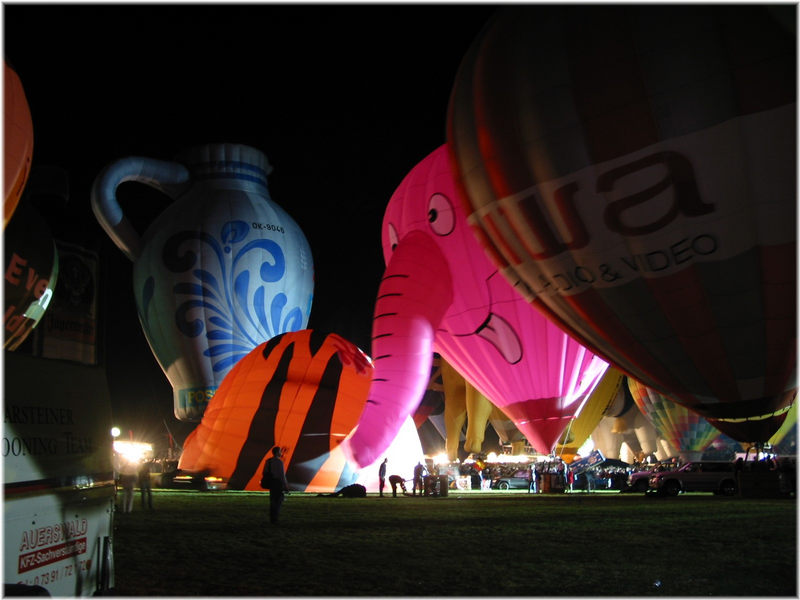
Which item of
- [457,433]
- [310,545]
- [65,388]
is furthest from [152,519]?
[457,433]

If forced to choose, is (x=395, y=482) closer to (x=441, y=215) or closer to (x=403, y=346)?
(x=403, y=346)

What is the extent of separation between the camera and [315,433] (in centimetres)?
1642

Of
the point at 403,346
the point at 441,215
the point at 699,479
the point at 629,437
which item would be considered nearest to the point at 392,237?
the point at 441,215

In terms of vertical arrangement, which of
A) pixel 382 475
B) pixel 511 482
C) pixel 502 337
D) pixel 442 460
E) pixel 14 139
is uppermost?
pixel 14 139

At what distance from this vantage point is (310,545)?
7742mm

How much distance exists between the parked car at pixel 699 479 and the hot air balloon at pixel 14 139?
1503 cm

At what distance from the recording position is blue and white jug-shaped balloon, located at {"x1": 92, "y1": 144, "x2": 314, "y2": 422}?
24000 millimetres

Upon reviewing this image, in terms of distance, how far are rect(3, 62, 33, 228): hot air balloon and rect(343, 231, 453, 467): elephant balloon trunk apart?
775 centimetres

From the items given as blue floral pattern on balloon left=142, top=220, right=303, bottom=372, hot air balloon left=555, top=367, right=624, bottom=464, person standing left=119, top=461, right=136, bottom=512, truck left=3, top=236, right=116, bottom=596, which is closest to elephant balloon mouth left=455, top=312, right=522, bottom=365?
person standing left=119, top=461, right=136, bottom=512

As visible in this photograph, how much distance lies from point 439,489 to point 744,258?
1007 cm

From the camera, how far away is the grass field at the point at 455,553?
556 centimetres

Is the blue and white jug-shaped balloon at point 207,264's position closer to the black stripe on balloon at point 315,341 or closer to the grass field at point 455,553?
the black stripe on balloon at point 315,341

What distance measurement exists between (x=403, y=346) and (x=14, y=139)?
27.2 ft

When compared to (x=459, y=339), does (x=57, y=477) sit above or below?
below
